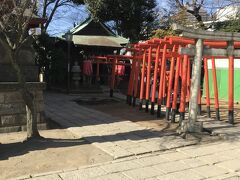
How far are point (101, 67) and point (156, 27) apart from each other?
553cm

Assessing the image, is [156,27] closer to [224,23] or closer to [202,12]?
[202,12]

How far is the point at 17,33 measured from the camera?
6.79 metres

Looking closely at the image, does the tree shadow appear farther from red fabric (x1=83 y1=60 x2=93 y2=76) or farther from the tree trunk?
red fabric (x1=83 y1=60 x2=93 y2=76)

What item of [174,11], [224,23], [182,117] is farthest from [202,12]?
[182,117]

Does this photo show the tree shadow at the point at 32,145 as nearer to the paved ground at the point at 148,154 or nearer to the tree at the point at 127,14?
the paved ground at the point at 148,154

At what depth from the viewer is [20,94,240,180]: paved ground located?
18.4 feet

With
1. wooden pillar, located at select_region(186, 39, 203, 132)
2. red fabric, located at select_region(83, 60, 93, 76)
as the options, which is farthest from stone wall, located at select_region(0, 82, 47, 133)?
red fabric, located at select_region(83, 60, 93, 76)

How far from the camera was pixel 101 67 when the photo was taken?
19750 millimetres

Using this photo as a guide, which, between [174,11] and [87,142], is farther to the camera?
[174,11]

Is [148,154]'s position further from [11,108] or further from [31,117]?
[11,108]

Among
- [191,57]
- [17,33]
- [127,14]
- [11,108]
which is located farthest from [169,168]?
[127,14]

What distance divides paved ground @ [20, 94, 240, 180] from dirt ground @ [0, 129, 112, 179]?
26 cm

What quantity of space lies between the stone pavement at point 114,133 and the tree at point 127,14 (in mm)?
10223

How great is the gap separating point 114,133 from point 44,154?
2028 mm
